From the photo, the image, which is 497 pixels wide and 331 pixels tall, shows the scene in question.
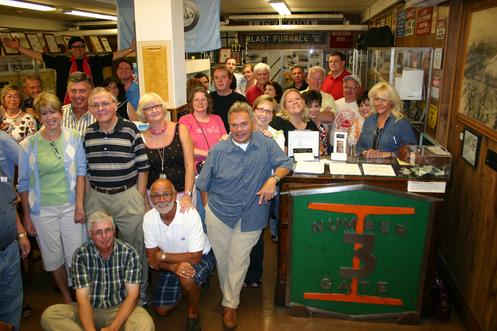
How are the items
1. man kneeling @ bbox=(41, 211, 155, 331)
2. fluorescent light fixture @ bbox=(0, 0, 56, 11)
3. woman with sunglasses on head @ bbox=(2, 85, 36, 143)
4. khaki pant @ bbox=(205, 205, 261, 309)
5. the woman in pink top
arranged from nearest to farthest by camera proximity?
man kneeling @ bbox=(41, 211, 155, 331) → khaki pant @ bbox=(205, 205, 261, 309) → the woman in pink top → woman with sunglasses on head @ bbox=(2, 85, 36, 143) → fluorescent light fixture @ bbox=(0, 0, 56, 11)

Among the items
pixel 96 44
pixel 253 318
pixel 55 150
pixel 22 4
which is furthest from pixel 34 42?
pixel 253 318

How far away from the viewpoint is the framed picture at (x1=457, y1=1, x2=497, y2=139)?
9.04ft

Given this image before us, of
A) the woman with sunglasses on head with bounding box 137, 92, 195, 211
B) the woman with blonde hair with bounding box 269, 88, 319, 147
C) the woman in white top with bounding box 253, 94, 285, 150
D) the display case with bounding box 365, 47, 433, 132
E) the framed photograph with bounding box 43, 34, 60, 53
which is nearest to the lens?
the woman with sunglasses on head with bounding box 137, 92, 195, 211

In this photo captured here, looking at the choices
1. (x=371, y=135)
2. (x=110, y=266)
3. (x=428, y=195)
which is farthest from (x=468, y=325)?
(x=110, y=266)

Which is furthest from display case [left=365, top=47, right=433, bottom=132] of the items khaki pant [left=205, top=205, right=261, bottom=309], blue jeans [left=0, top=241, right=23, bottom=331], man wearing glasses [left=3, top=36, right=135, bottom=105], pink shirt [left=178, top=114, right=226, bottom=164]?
blue jeans [left=0, top=241, right=23, bottom=331]

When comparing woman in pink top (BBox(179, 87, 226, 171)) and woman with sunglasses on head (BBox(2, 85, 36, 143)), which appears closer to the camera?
woman in pink top (BBox(179, 87, 226, 171))

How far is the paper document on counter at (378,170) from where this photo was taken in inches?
113

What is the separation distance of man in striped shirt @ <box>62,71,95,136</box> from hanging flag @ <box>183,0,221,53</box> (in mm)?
1723

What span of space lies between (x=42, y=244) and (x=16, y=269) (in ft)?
1.53

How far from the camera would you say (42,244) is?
9.62 ft

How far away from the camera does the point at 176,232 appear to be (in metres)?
2.86

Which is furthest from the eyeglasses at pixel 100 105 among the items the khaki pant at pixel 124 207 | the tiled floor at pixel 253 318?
the tiled floor at pixel 253 318

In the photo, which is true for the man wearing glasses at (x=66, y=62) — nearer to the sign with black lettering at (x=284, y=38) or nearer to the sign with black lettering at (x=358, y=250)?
the sign with black lettering at (x=358, y=250)

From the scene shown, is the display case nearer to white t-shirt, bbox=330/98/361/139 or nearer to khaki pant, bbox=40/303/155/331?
white t-shirt, bbox=330/98/361/139
